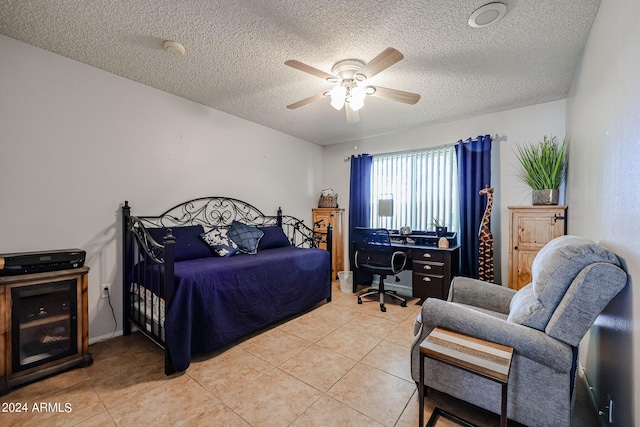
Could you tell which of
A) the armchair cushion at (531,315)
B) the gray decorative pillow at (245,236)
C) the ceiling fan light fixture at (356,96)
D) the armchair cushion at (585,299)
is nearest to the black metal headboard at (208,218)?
the gray decorative pillow at (245,236)

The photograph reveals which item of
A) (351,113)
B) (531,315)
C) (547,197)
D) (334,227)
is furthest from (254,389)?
(547,197)

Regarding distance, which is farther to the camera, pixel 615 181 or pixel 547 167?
pixel 547 167

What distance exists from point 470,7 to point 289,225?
352 cm

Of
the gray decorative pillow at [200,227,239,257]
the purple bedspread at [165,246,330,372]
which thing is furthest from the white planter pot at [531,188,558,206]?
the gray decorative pillow at [200,227,239,257]

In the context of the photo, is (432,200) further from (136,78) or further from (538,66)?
(136,78)

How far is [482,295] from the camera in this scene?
2.11 meters

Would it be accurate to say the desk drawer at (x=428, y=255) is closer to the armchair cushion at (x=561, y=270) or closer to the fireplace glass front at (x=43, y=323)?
the armchair cushion at (x=561, y=270)

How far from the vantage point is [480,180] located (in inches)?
136

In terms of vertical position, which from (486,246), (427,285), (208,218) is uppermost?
(208,218)

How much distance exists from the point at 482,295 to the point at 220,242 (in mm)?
2580

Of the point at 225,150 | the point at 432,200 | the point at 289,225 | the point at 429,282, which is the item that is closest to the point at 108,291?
the point at 225,150

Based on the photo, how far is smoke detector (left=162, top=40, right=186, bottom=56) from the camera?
206 centimetres

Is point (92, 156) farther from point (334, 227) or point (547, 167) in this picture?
point (547, 167)

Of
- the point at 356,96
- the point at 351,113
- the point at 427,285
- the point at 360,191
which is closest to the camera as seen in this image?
the point at 356,96
